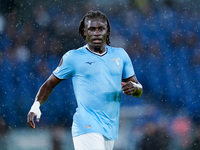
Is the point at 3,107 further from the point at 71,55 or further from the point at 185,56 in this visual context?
the point at 71,55

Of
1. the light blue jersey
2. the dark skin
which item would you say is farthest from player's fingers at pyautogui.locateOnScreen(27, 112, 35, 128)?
the light blue jersey

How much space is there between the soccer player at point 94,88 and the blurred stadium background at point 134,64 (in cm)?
339

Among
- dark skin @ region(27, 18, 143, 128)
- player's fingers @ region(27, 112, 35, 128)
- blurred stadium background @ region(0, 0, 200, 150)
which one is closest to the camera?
player's fingers @ region(27, 112, 35, 128)

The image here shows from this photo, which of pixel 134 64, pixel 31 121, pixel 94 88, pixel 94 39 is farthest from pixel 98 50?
pixel 134 64

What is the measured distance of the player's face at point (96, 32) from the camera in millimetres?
3529

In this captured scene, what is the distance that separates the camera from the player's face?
11.6 ft

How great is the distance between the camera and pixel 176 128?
22.4 feet

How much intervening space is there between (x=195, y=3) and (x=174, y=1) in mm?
449

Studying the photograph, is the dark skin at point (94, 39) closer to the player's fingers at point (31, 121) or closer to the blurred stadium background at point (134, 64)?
the player's fingers at point (31, 121)

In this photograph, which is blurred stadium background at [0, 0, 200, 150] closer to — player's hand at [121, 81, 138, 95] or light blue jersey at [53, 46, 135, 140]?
light blue jersey at [53, 46, 135, 140]

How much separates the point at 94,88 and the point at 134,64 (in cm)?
368

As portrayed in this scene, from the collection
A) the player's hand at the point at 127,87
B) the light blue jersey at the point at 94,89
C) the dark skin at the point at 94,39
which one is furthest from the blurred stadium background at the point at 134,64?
the player's hand at the point at 127,87

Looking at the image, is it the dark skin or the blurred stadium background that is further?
the blurred stadium background

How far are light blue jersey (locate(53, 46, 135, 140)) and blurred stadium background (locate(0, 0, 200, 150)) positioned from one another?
340cm
